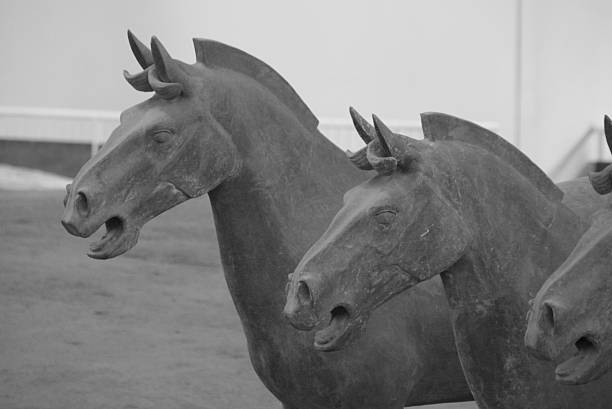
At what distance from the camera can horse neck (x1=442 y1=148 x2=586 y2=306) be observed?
289 cm

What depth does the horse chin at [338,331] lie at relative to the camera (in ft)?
9.21

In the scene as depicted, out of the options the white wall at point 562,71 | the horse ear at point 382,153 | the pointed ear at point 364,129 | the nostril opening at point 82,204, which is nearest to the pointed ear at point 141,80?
the nostril opening at point 82,204

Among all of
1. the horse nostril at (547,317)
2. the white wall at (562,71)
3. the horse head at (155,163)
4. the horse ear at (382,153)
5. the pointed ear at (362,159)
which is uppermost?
the horse ear at (382,153)

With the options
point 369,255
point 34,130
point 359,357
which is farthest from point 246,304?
point 34,130

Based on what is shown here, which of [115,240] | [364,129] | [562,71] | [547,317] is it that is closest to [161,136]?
[115,240]

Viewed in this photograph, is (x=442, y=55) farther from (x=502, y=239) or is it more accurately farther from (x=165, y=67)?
(x=502, y=239)

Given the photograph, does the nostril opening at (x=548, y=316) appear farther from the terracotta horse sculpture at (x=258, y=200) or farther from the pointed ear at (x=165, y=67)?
the pointed ear at (x=165, y=67)

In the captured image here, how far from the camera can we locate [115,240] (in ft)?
11.1

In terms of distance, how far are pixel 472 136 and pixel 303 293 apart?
1.91 feet

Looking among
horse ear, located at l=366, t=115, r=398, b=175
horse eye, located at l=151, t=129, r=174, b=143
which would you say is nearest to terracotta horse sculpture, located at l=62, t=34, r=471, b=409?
horse eye, located at l=151, t=129, r=174, b=143

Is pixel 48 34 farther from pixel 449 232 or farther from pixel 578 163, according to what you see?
pixel 449 232

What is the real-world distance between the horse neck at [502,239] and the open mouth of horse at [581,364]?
0.34 m

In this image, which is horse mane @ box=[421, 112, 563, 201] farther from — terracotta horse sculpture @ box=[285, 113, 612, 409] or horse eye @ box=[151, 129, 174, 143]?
horse eye @ box=[151, 129, 174, 143]

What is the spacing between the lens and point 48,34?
38.3 ft
